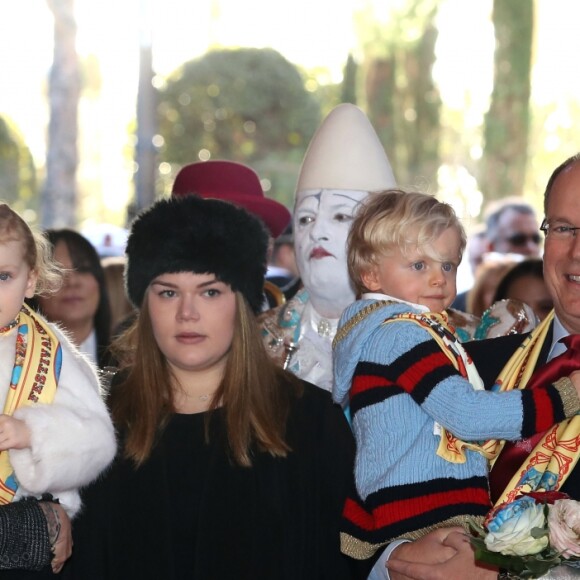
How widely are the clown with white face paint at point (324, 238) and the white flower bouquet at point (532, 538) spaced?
182cm

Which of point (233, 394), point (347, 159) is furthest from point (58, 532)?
point (347, 159)

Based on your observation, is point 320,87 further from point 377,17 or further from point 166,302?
point 166,302

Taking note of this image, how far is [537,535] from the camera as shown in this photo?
2600 millimetres

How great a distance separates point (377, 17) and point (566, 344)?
66.0ft

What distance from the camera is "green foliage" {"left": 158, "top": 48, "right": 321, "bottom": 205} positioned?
50.9 ft

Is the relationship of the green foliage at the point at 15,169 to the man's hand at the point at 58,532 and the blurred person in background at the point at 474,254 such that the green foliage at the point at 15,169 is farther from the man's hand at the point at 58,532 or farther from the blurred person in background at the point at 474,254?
the man's hand at the point at 58,532

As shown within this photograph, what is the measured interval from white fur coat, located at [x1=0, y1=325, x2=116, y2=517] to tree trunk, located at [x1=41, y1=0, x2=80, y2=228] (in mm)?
13897

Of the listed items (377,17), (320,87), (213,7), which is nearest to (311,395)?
(320,87)

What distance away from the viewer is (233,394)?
3.77 m

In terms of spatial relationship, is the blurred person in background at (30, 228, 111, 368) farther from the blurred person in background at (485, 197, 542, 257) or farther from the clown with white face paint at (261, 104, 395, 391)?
the blurred person in background at (485, 197, 542, 257)

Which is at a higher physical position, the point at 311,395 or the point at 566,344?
the point at 566,344

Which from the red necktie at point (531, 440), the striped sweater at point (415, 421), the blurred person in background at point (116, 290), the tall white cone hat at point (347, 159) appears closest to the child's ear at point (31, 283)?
the striped sweater at point (415, 421)

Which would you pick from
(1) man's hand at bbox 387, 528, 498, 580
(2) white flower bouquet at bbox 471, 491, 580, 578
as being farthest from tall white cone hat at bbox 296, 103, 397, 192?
(2) white flower bouquet at bbox 471, 491, 580, 578

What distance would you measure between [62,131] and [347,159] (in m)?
13.3
